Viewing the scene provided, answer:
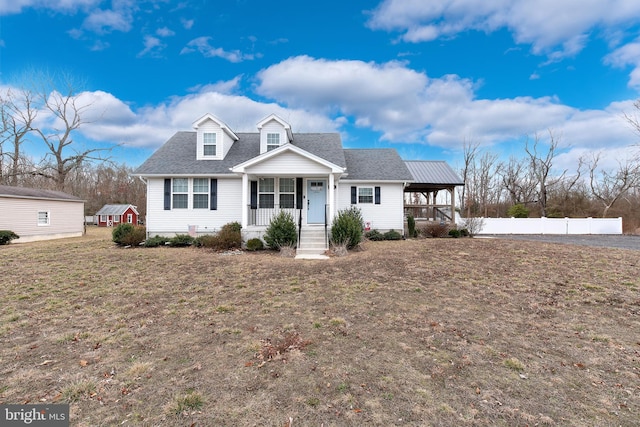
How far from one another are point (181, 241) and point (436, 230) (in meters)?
13.3

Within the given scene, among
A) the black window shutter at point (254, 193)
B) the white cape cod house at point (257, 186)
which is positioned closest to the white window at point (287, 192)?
the white cape cod house at point (257, 186)

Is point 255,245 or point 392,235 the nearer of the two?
point 255,245

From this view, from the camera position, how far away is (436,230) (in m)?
15.9

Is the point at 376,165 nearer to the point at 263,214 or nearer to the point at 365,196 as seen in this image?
the point at 365,196

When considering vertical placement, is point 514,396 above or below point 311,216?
below

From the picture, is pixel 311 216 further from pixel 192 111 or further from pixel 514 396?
pixel 192 111

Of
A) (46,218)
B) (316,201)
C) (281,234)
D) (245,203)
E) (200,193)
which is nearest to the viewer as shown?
(281,234)

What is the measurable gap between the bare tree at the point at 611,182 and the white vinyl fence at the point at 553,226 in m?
6.49

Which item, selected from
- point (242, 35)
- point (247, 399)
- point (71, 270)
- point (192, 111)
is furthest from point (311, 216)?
point (192, 111)

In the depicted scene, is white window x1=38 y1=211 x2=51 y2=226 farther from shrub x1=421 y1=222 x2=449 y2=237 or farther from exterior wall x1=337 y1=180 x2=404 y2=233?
shrub x1=421 y1=222 x2=449 y2=237

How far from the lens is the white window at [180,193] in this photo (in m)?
13.9

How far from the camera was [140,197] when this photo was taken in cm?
4488

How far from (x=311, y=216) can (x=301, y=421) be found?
11.9m

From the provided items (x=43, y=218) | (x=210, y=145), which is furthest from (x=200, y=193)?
(x=43, y=218)
